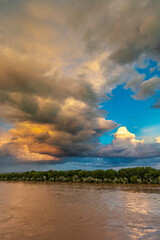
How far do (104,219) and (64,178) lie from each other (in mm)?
25176

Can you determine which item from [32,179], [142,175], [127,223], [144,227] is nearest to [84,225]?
[127,223]

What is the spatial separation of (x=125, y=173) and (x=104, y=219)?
72.6 feet

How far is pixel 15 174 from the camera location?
40.7m

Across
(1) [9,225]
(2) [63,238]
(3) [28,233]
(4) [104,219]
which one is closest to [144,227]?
(4) [104,219]

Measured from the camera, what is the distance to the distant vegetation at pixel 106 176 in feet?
85.5

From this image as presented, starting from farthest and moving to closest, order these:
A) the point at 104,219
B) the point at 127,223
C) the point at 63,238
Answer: the point at 104,219 → the point at 127,223 → the point at 63,238

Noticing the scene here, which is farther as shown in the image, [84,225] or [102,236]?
[84,225]

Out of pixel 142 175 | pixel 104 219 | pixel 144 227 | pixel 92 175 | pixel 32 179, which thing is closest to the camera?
pixel 144 227

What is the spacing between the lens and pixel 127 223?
666cm

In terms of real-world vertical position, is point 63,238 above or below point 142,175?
below

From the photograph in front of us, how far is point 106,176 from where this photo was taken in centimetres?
2859

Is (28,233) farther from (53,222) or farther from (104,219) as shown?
(104,219)

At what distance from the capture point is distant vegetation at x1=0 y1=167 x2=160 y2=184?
85.5 feet

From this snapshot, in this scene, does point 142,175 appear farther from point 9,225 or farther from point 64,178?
point 9,225
